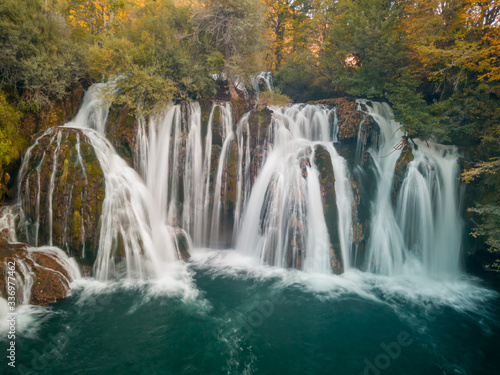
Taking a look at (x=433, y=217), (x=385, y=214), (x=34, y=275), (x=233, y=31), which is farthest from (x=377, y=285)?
(x=233, y=31)

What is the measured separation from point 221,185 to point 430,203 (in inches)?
332

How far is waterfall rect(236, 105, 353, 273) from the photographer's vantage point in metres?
9.53

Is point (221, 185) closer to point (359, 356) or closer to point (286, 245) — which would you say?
point (286, 245)

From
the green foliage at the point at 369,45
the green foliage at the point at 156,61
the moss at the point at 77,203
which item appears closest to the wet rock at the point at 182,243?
the moss at the point at 77,203

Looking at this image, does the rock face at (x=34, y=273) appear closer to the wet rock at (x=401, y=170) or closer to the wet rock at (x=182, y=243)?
the wet rock at (x=182, y=243)

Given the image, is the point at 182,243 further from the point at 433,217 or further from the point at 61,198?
the point at 433,217

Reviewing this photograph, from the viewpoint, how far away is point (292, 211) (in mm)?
9734

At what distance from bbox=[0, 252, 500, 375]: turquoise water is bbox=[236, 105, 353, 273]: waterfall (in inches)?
35.6

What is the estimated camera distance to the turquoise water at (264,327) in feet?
18.7

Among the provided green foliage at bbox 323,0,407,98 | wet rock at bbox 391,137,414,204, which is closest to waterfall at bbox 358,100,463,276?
wet rock at bbox 391,137,414,204

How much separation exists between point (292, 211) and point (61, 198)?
8.16m

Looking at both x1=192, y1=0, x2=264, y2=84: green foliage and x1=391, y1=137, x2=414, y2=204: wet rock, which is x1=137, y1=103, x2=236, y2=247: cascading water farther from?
x1=391, y1=137, x2=414, y2=204: wet rock

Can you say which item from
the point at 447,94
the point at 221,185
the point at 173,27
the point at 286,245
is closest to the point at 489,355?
the point at 286,245

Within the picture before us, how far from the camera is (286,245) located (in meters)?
9.65
